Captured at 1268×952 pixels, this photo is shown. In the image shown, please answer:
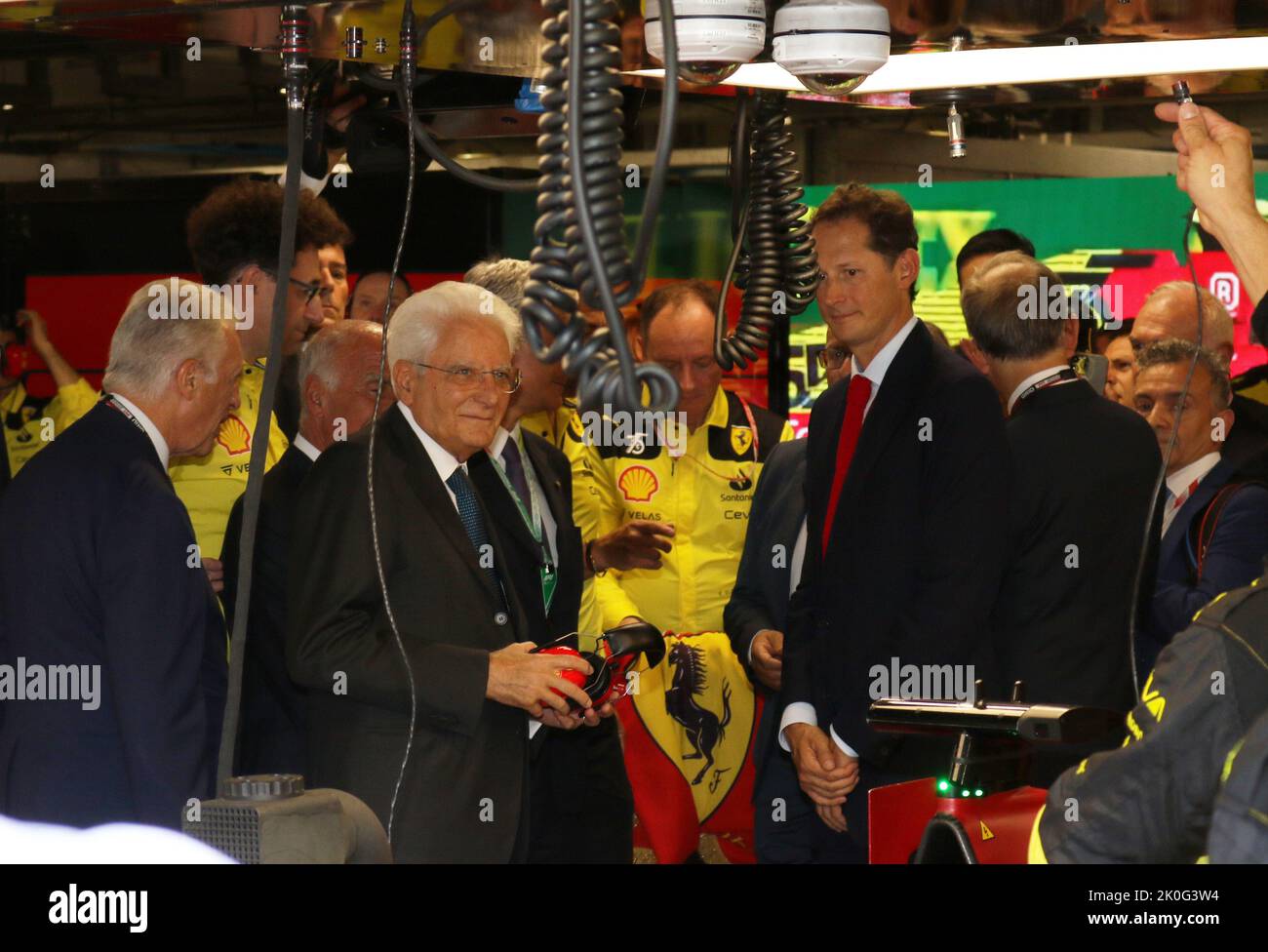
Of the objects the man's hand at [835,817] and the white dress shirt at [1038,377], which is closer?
the man's hand at [835,817]

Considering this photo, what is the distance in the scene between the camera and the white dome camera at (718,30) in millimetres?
2162

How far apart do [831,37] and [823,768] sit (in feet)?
5.09


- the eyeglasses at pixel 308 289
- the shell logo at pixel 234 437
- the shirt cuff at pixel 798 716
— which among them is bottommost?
the shirt cuff at pixel 798 716

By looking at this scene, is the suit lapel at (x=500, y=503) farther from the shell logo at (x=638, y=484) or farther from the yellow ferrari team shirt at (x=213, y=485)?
the shell logo at (x=638, y=484)

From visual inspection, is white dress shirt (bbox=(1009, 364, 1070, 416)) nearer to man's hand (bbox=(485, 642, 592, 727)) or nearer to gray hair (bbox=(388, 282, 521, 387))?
gray hair (bbox=(388, 282, 521, 387))

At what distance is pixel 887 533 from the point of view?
10.5ft

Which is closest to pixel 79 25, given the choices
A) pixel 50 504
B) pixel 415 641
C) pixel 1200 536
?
pixel 50 504

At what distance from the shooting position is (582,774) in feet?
11.7

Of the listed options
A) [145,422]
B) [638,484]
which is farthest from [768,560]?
[145,422]

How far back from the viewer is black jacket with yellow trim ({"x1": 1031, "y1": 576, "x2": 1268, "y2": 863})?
1.48m

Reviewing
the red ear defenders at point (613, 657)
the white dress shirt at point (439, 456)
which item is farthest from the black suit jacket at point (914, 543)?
the white dress shirt at point (439, 456)

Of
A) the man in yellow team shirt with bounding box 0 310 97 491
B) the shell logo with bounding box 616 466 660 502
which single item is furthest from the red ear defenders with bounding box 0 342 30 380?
the shell logo with bounding box 616 466 660 502

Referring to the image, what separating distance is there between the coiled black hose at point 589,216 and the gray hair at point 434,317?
173cm

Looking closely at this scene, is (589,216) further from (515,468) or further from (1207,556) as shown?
(1207,556)
